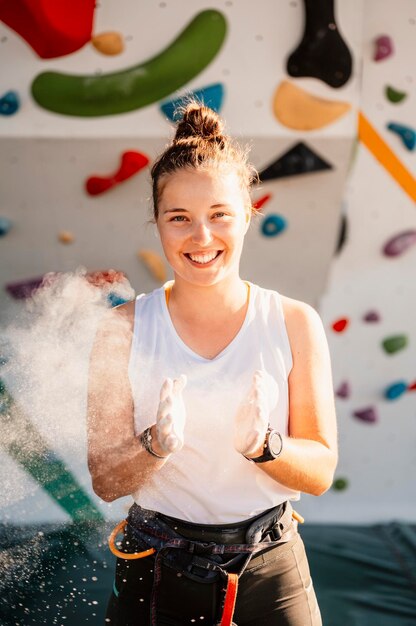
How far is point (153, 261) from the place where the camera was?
3.46 metres

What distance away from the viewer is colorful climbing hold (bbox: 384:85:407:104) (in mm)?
3455

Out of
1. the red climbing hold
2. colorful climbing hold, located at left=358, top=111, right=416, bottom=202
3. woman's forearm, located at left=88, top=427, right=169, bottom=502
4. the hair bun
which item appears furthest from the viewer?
colorful climbing hold, located at left=358, top=111, right=416, bottom=202

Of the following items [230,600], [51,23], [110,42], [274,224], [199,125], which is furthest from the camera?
[274,224]

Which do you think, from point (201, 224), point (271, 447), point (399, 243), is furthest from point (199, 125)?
point (399, 243)

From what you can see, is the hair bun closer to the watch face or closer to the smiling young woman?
the smiling young woman

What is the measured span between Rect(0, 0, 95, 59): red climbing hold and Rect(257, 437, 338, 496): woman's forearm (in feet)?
7.30

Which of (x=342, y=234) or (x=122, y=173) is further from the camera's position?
(x=342, y=234)

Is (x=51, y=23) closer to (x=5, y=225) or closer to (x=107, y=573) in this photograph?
(x=5, y=225)

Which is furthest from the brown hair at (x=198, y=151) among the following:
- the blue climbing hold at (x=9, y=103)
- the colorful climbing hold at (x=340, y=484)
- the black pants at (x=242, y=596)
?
the colorful climbing hold at (x=340, y=484)

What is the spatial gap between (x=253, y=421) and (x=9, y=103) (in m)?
2.31

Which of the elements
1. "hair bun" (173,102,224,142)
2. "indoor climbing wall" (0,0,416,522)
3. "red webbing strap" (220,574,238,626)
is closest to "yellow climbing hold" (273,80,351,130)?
"indoor climbing wall" (0,0,416,522)

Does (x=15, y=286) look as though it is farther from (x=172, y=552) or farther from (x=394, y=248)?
(x=172, y=552)

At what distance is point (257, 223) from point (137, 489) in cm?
204

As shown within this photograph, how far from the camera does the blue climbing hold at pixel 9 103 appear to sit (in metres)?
3.29
